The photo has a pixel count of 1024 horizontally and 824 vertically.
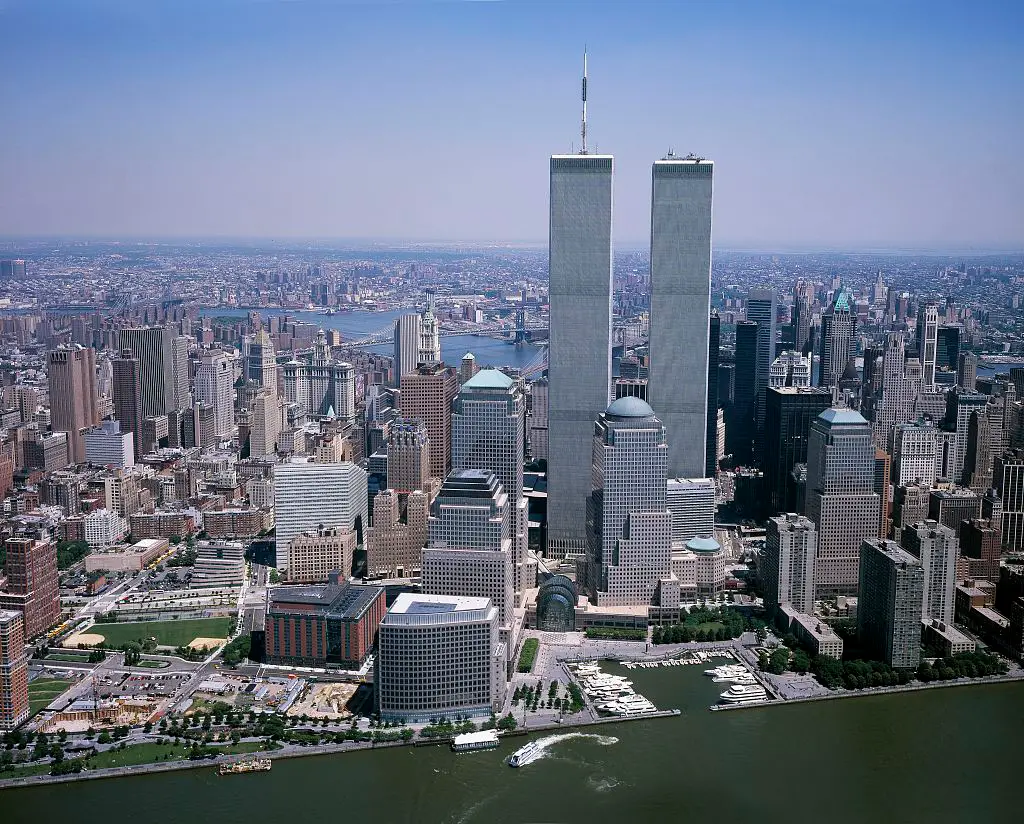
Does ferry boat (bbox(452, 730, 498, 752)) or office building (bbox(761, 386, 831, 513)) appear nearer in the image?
ferry boat (bbox(452, 730, 498, 752))

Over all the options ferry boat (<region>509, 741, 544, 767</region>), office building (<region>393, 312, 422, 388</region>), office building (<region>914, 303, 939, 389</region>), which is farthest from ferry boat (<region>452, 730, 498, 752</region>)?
office building (<region>914, 303, 939, 389</region>)

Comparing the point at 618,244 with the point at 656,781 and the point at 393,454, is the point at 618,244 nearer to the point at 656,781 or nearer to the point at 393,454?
the point at 393,454

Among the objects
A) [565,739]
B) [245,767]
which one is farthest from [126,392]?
[565,739]

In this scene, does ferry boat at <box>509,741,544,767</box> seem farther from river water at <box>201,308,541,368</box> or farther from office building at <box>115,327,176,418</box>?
office building at <box>115,327,176,418</box>

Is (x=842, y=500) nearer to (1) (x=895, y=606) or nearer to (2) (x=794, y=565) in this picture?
(2) (x=794, y=565)

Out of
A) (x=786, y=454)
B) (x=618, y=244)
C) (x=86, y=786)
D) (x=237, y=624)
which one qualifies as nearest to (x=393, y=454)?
(x=237, y=624)

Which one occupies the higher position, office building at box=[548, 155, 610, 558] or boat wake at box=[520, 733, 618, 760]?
office building at box=[548, 155, 610, 558]
